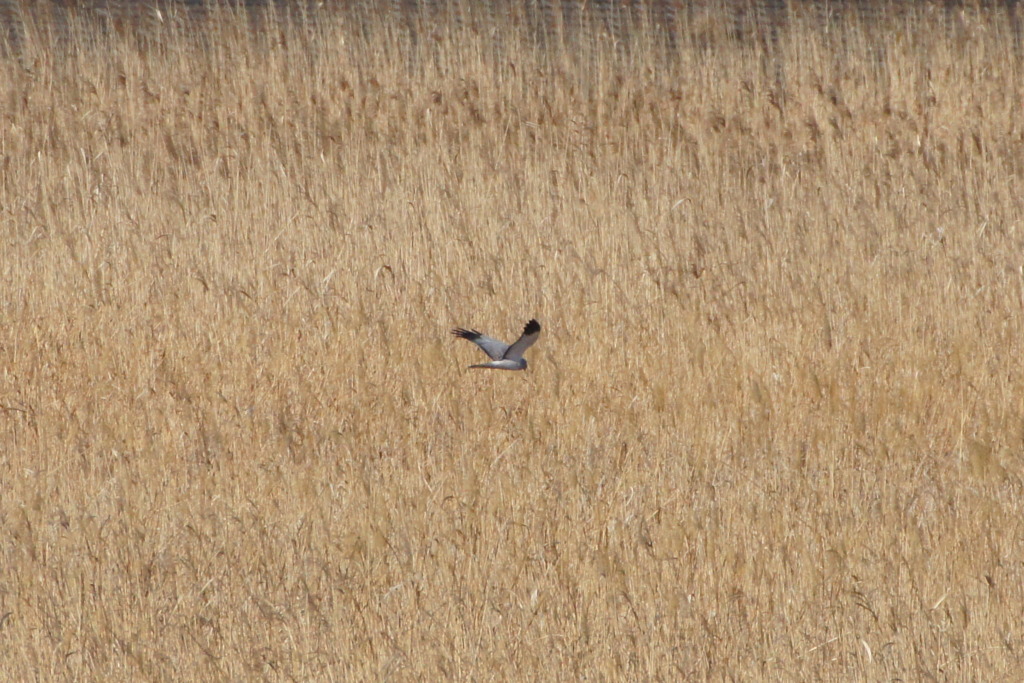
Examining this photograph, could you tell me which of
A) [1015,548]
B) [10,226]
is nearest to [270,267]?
[10,226]

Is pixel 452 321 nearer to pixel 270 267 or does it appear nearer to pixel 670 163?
pixel 270 267

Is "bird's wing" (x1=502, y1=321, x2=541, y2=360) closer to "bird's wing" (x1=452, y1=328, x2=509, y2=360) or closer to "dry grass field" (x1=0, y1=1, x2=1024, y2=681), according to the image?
"bird's wing" (x1=452, y1=328, x2=509, y2=360)

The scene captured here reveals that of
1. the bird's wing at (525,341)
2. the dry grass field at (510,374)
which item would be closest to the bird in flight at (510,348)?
the bird's wing at (525,341)

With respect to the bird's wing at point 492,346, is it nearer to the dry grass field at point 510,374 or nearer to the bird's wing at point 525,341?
the bird's wing at point 525,341

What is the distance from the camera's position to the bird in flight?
3555 millimetres

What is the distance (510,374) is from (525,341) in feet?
2.56

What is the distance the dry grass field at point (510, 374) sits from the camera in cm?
275

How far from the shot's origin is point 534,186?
602 centimetres

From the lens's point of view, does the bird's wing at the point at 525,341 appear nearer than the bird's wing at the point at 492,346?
Yes

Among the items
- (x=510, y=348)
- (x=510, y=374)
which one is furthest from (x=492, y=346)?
(x=510, y=374)

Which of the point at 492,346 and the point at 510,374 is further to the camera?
the point at 510,374

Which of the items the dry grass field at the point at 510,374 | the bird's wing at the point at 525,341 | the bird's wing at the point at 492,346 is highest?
the bird's wing at the point at 525,341

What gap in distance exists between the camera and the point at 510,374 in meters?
4.36

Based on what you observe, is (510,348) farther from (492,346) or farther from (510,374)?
(510,374)
